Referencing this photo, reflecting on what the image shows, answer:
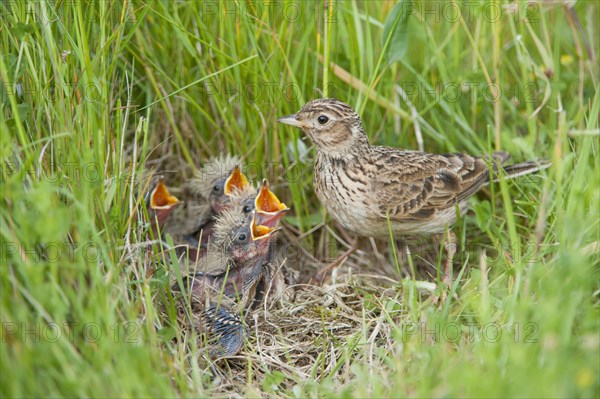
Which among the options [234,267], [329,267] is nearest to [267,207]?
[234,267]

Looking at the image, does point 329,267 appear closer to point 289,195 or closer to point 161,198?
point 289,195

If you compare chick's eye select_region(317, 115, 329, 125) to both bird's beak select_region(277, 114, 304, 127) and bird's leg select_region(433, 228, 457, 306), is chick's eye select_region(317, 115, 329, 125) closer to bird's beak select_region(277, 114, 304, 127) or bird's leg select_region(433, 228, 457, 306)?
bird's beak select_region(277, 114, 304, 127)

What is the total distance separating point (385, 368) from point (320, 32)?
109 inches

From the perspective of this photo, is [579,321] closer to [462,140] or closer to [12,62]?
[462,140]

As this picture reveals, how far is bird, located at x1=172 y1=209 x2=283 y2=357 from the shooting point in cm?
481

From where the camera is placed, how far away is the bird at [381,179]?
16.2 ft

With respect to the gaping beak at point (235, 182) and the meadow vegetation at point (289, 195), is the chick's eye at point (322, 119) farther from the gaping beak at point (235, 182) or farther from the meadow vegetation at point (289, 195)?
the gaping beak at point (235, 182)

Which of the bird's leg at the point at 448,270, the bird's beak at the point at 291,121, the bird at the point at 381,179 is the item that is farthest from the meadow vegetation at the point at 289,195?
the bird's beak at the point at 291,121

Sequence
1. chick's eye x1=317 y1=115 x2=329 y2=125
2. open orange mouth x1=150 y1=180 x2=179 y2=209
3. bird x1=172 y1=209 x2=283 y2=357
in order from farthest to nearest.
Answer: open orange mouth x1=150 y1=180 x2=179 y2=209, chick's eye x1=317 y1=115 x2=329 y2=125, bird x1=172 y1=209 x2=283 y2=357

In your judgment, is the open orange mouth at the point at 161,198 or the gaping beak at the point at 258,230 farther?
the open orange mouth at the point at 161,198

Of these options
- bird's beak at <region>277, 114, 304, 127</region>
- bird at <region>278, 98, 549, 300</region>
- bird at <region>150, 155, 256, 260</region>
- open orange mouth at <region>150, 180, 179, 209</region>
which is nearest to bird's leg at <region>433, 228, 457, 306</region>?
bird at <region>278, 98, 549, 300</region>

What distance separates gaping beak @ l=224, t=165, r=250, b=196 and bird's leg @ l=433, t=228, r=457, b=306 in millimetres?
1559

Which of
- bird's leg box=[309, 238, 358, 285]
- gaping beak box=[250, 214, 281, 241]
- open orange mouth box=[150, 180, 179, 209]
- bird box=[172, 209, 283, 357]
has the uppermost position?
open orange mouth box=[150, 180, 179, 209]

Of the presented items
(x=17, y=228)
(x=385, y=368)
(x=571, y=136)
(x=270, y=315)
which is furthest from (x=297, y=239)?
(x=17, y=228)
